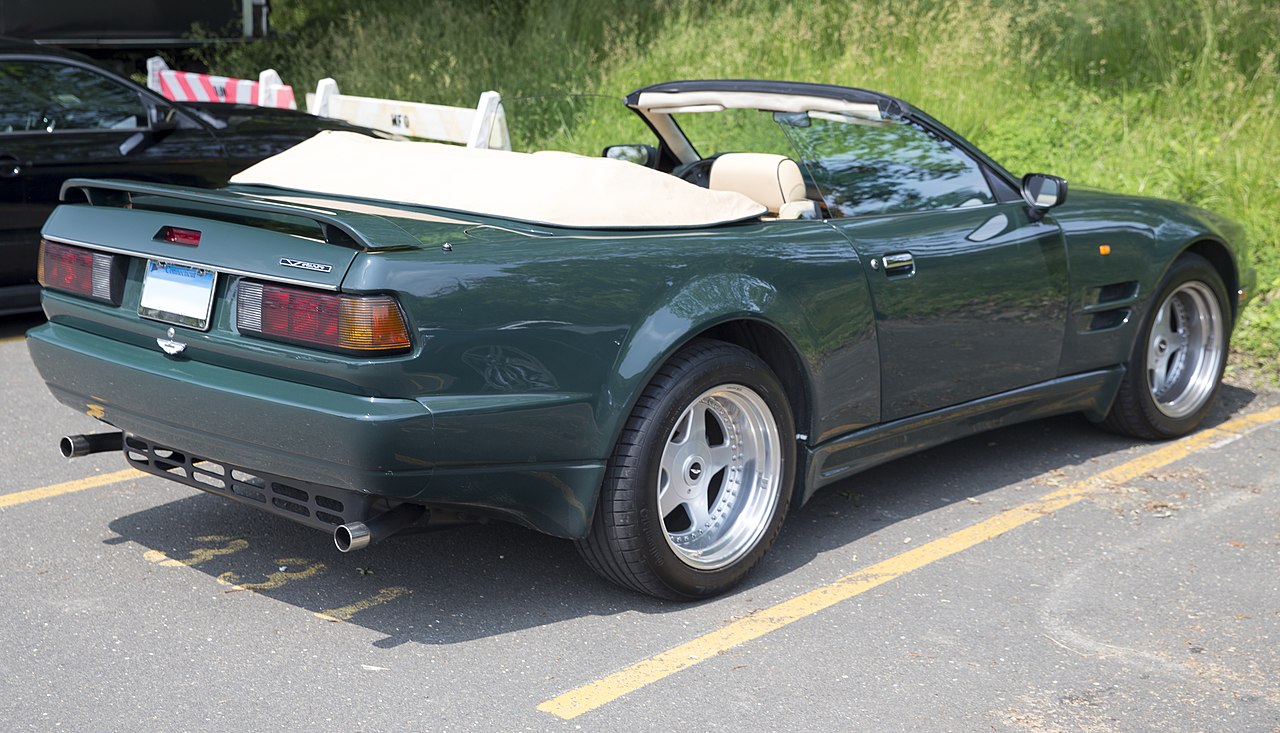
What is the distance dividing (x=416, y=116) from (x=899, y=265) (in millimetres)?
5173

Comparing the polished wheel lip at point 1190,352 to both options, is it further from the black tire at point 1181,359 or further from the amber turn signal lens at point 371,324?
the amber turn signal lens at point 371,324

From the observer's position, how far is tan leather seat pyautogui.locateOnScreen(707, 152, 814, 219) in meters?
4.69

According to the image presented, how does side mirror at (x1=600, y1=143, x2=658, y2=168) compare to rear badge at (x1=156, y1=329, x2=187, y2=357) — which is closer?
rear badge at (x1=156, y1=329, x2=187, y2=357)

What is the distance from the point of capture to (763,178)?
475cm

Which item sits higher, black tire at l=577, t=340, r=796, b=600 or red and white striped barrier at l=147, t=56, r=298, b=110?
red and white striped barrier at l=147, t=56, r=298, b=110

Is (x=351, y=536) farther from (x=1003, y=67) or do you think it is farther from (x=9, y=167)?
(x=1003, y=67)

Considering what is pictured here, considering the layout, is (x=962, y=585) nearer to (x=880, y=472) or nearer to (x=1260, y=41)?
(x=880, y=472)

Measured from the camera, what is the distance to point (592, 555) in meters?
3.84

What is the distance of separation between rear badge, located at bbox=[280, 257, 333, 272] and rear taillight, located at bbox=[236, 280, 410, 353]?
0.06 meters

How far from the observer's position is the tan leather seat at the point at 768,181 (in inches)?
185

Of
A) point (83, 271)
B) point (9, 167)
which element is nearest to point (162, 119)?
point (9, 167)

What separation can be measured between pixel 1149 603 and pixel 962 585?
0.53 metres

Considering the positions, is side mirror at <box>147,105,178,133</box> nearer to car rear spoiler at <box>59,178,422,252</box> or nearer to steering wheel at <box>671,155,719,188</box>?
steering wheel at <box>671,155,719,188</box>

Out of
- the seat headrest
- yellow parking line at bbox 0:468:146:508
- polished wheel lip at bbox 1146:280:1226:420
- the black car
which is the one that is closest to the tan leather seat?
the seat headrest
